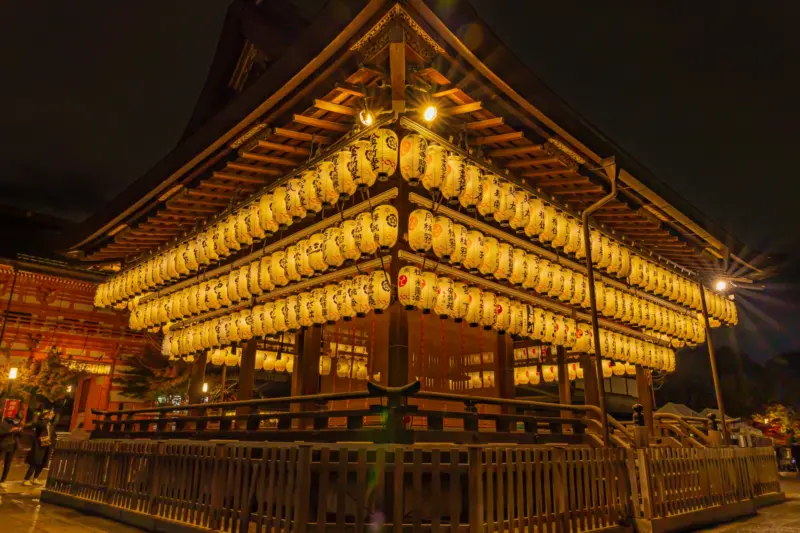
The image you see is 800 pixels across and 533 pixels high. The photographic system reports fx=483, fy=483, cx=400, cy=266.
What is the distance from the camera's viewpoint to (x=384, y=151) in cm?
770

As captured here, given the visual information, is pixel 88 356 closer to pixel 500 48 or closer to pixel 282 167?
pixel 282 167

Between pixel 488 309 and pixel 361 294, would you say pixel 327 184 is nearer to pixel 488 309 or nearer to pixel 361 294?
pixel 361 294

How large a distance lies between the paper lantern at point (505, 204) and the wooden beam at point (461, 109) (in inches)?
64.2

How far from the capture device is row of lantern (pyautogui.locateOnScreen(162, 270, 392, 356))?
29.1 ft

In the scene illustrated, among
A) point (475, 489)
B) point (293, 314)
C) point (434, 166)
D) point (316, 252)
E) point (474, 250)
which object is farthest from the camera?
point (293, 314)

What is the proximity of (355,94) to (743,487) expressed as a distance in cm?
1052

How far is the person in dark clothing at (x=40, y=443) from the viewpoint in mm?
12297

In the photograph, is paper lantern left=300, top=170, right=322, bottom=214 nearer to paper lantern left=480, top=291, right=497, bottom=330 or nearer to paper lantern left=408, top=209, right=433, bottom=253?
paper lantern left=408, top=209, right=433, bottom=253

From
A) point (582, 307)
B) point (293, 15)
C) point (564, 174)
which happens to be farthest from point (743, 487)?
point (293, 15)

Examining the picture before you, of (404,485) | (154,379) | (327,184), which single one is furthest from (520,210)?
(154,379)

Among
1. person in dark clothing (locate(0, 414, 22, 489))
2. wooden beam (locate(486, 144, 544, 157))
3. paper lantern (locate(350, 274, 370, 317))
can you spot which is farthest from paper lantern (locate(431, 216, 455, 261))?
person in dark clothing (locate(0, 414, 22, 489))

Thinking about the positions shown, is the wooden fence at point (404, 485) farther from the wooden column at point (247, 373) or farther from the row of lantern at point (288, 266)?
the wooden column at point (247, 373)

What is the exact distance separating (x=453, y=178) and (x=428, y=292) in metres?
2.07

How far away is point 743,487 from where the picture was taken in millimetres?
9492
